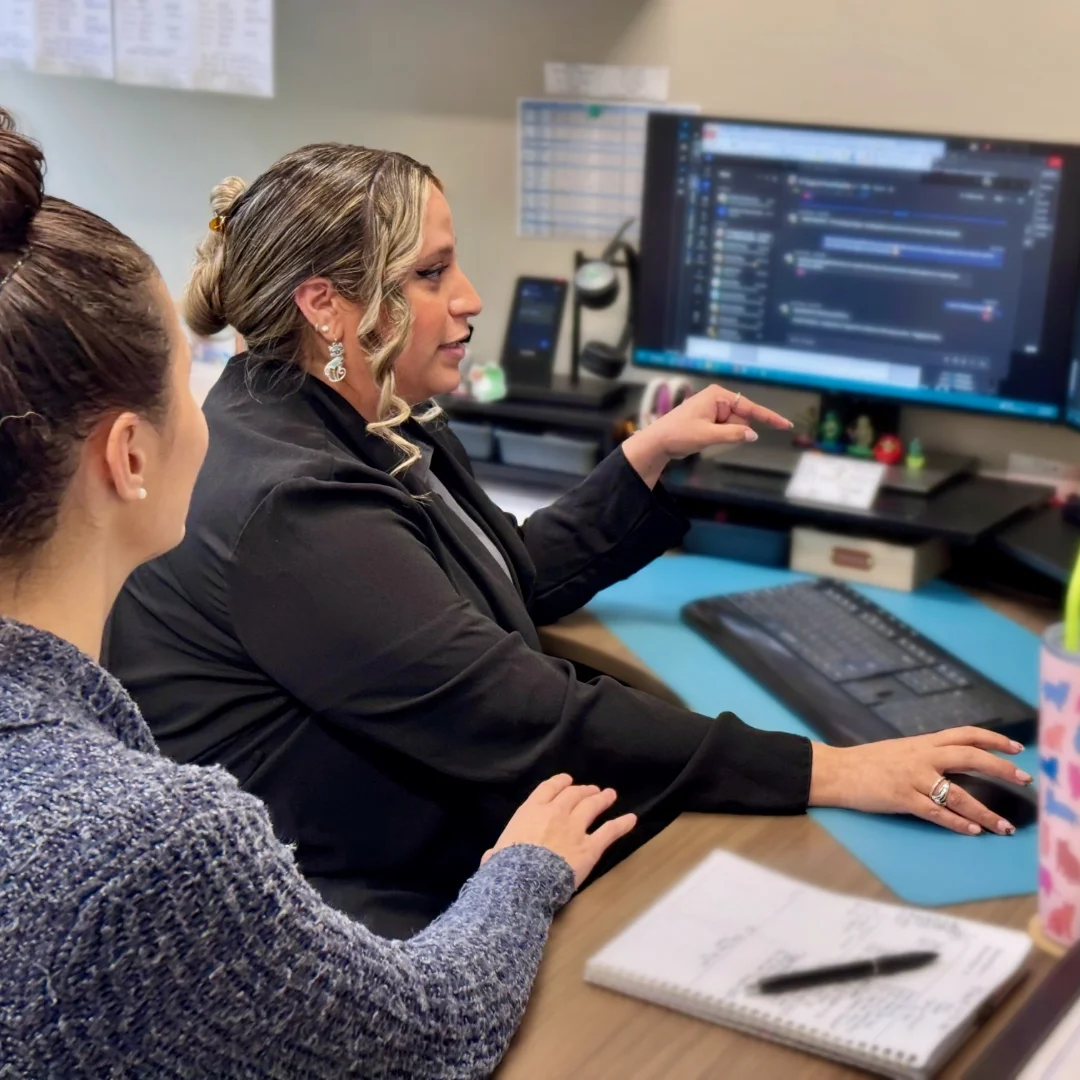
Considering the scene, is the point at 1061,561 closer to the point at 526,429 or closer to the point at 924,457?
the point at 924,457

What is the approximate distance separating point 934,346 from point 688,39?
1.92ft

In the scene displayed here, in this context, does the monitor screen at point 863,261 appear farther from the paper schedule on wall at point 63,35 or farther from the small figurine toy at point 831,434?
the paper schedule on wall at point 63,35

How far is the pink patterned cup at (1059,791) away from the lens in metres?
0.76

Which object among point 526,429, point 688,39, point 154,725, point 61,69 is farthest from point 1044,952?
point 61,69

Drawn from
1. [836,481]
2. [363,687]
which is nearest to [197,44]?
[836,481]

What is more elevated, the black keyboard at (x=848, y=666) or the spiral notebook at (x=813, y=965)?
the black keyboard at (x=848, y=666)

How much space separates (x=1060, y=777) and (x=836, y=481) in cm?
→ 101

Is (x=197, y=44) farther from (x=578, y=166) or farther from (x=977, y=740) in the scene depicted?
(x=977, y=740)

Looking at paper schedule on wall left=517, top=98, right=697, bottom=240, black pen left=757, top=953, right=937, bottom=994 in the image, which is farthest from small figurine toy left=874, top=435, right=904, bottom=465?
black pen left=757, top=953, right=937, bottom=994

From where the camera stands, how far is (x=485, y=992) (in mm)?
845

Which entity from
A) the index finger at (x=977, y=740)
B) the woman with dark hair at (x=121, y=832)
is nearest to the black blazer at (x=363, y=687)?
the index finger at (x=977, y=740)

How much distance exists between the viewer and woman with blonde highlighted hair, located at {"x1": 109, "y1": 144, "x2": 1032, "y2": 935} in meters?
1.11

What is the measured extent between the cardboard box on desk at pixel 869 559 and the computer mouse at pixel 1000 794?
1.86 ft

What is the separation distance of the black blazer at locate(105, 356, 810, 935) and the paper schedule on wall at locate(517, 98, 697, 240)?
922 millimetres
